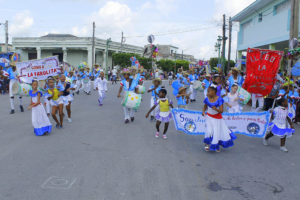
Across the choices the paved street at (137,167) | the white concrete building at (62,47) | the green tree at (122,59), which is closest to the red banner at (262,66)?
the paved street at (137,167)

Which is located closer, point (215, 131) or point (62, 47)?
point (215, 131)

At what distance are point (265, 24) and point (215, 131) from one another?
64.7 feet

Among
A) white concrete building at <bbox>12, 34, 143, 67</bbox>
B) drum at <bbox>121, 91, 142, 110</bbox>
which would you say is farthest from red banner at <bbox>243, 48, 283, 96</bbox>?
white concrete building at <bbox>12, 34, 143, 67</bbox>

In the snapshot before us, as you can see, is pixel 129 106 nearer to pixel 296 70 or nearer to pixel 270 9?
pixel 296 70

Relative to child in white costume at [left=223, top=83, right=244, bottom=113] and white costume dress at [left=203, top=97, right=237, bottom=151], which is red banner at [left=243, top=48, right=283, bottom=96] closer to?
child in white costume at [left=223, top=83, right=244, bottom=113]

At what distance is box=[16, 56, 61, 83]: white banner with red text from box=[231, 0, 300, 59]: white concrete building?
16.7 metres

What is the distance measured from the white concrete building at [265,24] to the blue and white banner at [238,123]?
48.3ft

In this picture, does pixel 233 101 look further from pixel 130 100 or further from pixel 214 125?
pixel 130 100

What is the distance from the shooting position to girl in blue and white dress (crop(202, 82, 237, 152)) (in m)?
5.82

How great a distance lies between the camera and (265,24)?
886 inches

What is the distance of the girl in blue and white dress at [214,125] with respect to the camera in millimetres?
5824

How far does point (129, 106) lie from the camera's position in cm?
881

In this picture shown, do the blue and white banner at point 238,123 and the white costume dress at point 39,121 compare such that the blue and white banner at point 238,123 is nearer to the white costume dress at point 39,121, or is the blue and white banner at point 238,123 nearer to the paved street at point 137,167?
the paved street at point 137,167

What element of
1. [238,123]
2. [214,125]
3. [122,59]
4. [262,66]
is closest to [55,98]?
[214,125]
